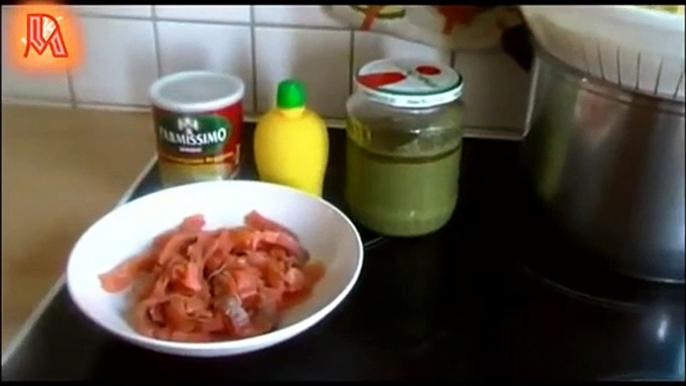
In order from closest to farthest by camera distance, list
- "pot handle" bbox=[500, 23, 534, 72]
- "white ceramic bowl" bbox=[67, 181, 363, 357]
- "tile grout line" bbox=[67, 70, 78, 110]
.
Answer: "white ceramic bowl" bbox=[67, 181, 363, 357]
"pot handle" bbox=[500, 23, 534, 72]
"tile grout line" bbox=[67, 70, 78, 110]

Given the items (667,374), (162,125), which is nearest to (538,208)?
(667,374)

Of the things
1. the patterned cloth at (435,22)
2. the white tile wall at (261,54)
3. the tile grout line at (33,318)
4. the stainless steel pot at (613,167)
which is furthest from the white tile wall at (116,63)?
the stainless steel pot at (613,167)

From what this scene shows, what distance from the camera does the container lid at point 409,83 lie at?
82 cm

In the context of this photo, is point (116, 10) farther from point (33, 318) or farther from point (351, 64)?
point (33, 318)

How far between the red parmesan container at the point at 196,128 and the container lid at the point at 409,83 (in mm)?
130

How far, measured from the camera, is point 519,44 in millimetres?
956

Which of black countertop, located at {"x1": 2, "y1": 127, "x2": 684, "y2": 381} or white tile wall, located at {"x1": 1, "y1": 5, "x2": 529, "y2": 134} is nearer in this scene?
black countertop, located at {"x1": 2, "y1": 127, "x2": 684, "y2": 381}

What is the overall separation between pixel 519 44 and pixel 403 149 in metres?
0.19

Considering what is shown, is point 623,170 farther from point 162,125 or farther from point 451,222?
point 162,125

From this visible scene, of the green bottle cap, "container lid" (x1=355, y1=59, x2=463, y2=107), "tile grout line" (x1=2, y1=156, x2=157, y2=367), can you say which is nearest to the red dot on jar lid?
"container lid" (x1=355, y1=59, x2=463, y2=107)

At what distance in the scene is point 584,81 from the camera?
774mm

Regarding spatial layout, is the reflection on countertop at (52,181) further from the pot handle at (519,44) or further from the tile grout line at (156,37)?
the pot handle at (519,44)

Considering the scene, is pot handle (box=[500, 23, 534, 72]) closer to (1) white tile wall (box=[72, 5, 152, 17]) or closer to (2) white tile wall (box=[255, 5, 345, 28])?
(2) white tile wall (box=[255, 5, 345, 28])

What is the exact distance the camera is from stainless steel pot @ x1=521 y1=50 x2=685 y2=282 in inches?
29.4
